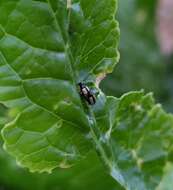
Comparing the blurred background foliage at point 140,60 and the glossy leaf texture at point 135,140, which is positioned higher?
the blurred background foliage at point 140,60

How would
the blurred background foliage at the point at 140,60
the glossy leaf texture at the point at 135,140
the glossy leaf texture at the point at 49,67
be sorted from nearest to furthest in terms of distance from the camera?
the glossy leaf texture at the point at 49,67 < the glossy leaf texture at the point at 135,140 < the blurred background foliage at the point at 140,60

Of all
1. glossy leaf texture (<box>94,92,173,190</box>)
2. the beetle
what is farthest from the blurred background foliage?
the beetle

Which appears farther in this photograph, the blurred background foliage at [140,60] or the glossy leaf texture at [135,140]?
the blurred background foliage at [140,60]

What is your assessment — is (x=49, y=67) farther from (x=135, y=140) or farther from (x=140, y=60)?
(x=140, y=60)

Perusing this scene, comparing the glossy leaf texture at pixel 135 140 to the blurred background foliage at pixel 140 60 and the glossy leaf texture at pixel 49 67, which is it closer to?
the glossy leaf texture at pixel 49 67

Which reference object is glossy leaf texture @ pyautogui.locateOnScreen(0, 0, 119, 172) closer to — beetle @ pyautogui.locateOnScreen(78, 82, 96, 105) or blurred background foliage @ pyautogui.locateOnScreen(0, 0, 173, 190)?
beetle @ pyautogui.locateOnScreen(78, 82, 96, 105)

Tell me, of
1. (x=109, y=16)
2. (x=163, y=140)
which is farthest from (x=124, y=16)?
(x=109, y=16)

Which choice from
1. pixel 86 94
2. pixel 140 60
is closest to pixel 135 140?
pixel 86 94

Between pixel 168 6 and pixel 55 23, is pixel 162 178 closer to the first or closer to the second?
pixel 55 23

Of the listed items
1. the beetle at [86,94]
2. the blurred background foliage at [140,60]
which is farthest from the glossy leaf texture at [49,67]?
the blurred background foliage at [140,60]
